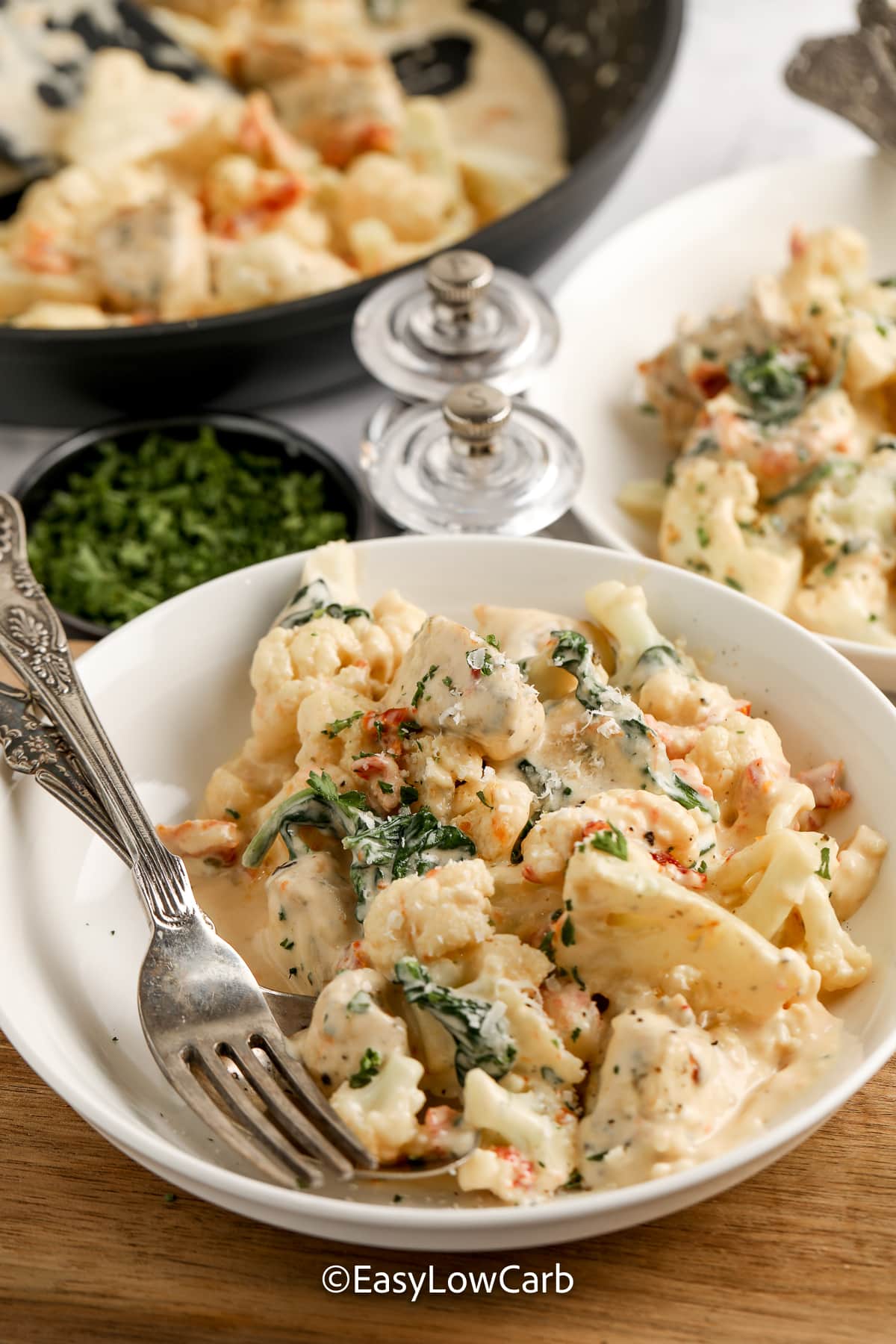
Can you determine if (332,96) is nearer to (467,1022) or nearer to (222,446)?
(222,446)

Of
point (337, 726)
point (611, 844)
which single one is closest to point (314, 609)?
point (337, 726)

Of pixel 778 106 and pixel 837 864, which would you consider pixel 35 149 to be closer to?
pixel 778 106

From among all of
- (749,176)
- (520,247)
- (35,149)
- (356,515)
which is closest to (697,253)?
(749,176)

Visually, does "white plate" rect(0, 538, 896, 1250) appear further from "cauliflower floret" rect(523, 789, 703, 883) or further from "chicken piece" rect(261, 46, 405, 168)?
"chicken piece" rect(261, 46, 405, 168)

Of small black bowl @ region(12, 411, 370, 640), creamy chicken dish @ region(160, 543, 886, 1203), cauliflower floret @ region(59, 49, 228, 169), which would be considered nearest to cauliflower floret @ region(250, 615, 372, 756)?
creamy chicken dish @ region(160, 543, 886, 1203)

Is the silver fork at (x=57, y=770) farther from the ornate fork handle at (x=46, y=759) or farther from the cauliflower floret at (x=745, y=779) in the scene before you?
the cauliflower floret at (x=745, y=779)
